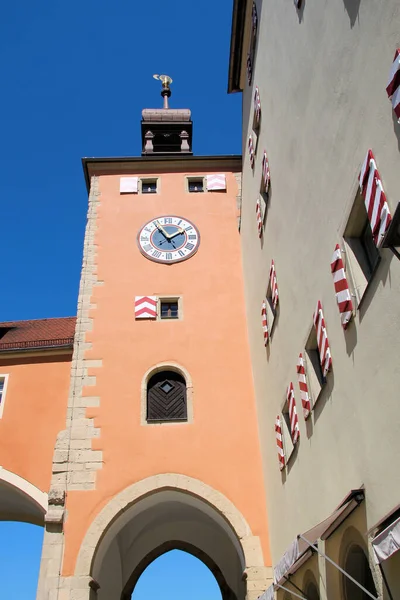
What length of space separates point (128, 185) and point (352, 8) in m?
10.1

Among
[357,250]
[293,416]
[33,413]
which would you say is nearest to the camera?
[357,250]

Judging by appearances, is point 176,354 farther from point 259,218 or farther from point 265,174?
point 265,174

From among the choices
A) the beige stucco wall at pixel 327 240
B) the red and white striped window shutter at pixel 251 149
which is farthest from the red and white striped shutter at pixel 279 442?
the red and white striped window shutter at pixel 251 149

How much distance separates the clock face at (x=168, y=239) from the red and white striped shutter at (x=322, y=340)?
22.8 ft

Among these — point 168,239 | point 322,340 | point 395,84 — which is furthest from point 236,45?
point 395,84

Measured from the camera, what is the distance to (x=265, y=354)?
32.8 feet

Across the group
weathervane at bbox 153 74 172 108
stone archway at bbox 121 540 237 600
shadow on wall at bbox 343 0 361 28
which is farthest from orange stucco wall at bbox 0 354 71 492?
weathervane at bbox 153 74 172 108

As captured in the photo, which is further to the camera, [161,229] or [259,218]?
[161,229]

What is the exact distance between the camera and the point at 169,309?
12477mm

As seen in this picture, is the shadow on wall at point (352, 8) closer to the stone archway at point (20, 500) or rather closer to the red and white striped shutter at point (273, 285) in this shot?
the red and white striped shutter at point (273, 285)

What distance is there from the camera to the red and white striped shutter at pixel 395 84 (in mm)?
4055

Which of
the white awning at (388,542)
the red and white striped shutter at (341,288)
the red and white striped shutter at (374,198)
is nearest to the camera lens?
the white awning at (388,542)

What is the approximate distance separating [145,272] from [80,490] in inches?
195

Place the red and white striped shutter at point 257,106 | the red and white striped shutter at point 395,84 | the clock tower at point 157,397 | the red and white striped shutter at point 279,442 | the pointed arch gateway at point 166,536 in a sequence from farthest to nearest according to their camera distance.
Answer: the red and white striped shutter at point 257,106
the clock tower at point 157,397
the pointed arch gateway at point 166,536
the red and white striped shutter at point 279,442
the red and white striped shutter at point 395,84
